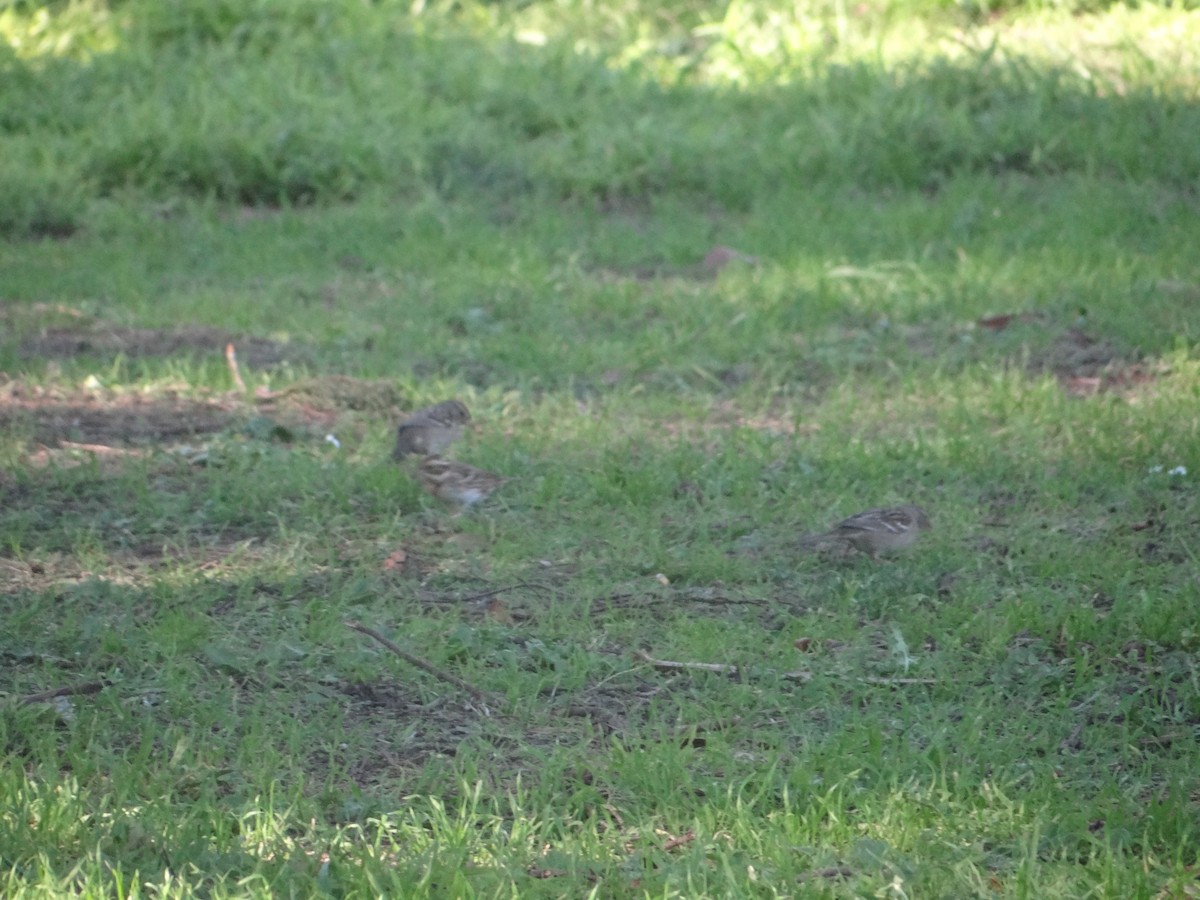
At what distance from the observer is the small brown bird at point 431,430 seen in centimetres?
709

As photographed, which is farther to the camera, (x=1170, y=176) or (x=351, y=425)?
(x=1170, y=176)

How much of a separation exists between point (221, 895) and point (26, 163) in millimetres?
9558

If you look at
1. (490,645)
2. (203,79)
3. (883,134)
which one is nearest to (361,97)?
(203,79)

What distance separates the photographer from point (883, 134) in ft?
40.1

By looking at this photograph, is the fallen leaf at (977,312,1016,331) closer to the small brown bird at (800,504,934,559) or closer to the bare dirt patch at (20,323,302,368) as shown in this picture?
the small brown bird at (800,504,934,559)

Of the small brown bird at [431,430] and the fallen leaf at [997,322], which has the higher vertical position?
the fallen leaf at [997,322]

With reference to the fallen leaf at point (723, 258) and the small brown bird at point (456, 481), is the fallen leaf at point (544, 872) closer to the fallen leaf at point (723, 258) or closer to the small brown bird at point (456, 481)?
the small brown bird at point (456, 481)

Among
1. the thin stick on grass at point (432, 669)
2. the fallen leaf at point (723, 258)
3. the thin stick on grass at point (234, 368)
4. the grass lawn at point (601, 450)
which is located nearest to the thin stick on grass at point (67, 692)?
the grass lawn at point (601, 450)

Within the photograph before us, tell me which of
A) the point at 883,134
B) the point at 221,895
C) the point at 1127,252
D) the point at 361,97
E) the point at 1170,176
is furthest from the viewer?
the point at 361,97

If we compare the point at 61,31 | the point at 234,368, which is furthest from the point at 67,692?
the point at 61,31

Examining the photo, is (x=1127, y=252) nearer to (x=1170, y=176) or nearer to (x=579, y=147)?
(x=1170, y=176)

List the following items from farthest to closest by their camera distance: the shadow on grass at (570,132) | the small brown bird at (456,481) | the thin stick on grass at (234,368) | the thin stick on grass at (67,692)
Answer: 1. the shadow on grass at (570,132)
2. the thin stick on grass at (234,368)
3. the small brown bird at (456,481)
4. the thin stick on grass at (67,692)

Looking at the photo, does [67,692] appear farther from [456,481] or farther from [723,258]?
[723,258]

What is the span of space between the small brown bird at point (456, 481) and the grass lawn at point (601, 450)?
105 mm
